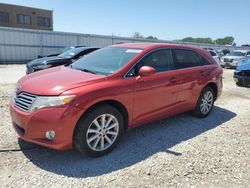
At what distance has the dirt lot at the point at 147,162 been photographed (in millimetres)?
3041

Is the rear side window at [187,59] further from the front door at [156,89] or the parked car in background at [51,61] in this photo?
the parked car in background at [51,61]

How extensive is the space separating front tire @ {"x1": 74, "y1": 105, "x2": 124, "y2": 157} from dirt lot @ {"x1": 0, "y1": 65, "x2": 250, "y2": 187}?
158 millimetres

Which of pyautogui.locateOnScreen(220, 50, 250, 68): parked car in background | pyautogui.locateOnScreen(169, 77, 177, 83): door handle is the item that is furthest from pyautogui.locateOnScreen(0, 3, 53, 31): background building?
pyautogui.locateOnScreen(169, 77, 177, 83): door handle

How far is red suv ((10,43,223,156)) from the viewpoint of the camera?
3145mm

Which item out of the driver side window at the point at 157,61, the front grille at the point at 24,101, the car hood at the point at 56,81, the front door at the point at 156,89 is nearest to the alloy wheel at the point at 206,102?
the front door at the point at 156,89

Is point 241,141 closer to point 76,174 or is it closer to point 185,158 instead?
point 185,158

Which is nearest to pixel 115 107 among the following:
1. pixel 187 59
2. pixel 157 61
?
pixel 157 61

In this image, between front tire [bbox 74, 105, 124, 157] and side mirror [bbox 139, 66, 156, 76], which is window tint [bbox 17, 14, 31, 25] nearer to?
side mirror [bbox 139, 66, 156, 76]

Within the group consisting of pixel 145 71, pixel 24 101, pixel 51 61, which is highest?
pixel 145 71

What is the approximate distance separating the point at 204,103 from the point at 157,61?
6.00ft

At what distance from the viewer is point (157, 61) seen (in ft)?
14.3

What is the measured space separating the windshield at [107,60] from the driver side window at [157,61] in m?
0.18

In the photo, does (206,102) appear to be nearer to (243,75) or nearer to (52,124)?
(52,124)

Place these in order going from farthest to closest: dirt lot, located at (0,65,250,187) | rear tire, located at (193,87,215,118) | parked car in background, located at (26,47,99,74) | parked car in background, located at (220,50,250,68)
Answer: parked car in background, located at (220,50,250,68)
parked car in background, located at (26,47,99,74)
rear tire, located at (193,87,215,118)
dirt lot, located at (0,65,250,187)
